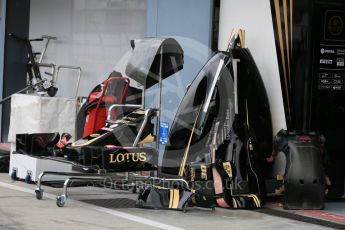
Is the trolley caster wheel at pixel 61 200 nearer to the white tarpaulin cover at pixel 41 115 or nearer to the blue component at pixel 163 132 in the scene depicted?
the blue component at pixel 163 132

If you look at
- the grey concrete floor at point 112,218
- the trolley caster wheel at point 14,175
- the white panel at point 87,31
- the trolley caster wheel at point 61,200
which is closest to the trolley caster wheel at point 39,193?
the grey concrete floor at point 112,218

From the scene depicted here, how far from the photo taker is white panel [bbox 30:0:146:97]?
11008 mm

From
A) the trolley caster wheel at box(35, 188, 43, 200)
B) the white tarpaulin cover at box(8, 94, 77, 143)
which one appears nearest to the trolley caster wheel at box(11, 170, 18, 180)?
the white tarpaulin cover at box(8, 94, 77, 143)

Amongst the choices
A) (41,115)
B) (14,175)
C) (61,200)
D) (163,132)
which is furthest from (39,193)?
(41,115)

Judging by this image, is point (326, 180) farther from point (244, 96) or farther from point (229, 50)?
point (229, 50)

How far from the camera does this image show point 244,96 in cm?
759

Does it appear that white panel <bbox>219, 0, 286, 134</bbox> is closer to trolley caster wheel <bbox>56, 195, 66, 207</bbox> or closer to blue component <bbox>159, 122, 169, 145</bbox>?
blue component <bbox>159, 122, 169, 145</bbox>

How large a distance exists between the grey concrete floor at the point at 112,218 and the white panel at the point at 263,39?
1.52 m

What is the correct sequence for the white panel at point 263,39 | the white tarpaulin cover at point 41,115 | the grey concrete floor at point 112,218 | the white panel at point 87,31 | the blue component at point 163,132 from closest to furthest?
the grey concrete floor at point 112,218
the white panel at point 263,39
the blue component at point 163,132
the white tarpaulin cover at point 41,115
the white panel at point 87,31

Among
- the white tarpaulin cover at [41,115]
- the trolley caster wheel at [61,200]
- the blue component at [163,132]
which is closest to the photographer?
the trolley caster wheel at [61,200]

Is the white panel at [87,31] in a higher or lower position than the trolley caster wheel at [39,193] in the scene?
higher

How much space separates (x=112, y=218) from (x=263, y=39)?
3112 millimetres

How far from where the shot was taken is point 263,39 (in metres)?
8.09

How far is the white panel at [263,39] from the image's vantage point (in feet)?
26.1
